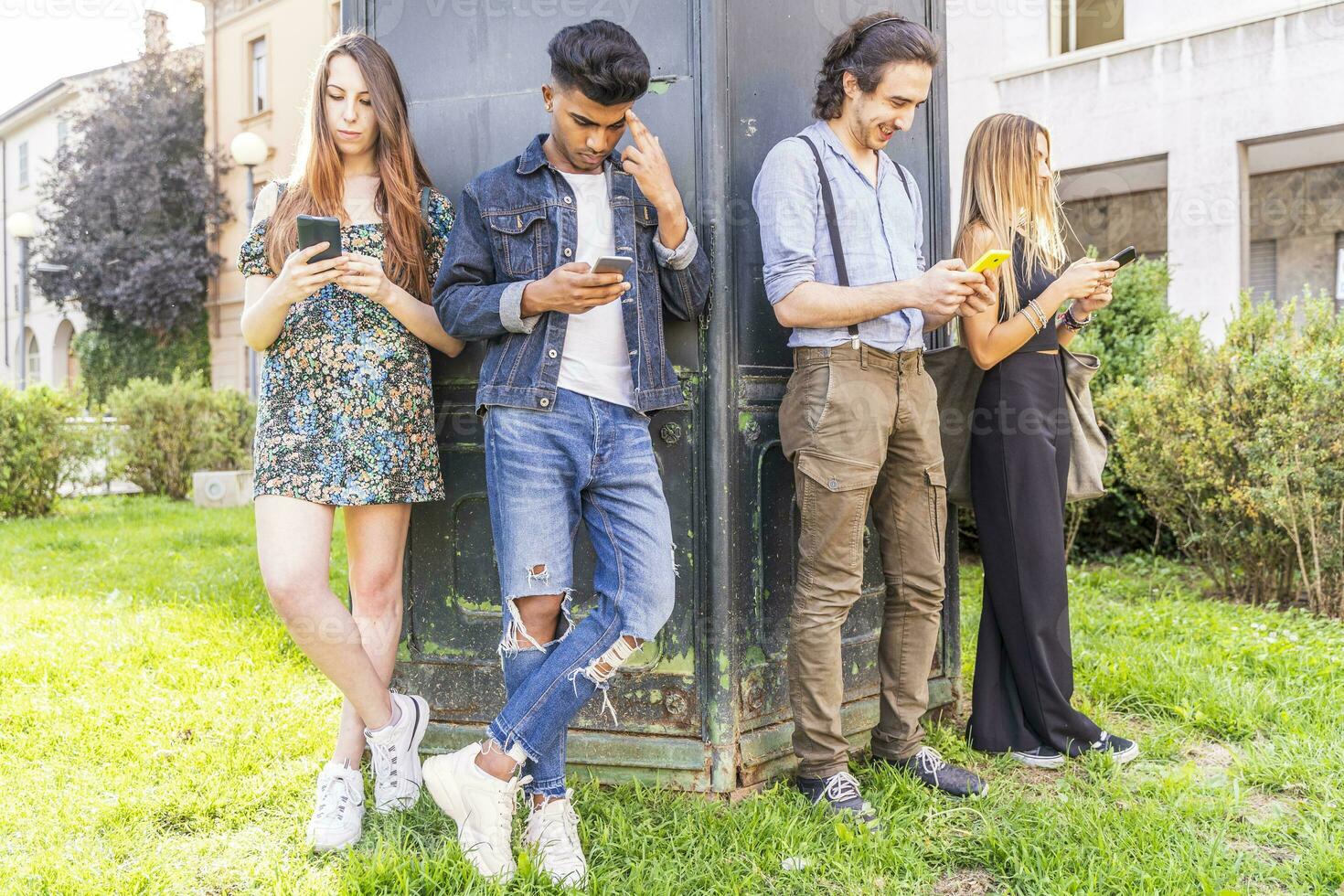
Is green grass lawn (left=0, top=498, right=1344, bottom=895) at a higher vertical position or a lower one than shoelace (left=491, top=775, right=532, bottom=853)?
lower

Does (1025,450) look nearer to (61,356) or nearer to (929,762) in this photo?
(929,762)

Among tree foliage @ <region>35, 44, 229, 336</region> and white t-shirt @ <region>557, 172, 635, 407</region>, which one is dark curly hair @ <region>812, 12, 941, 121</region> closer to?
white t-shirt @ <region>557, 172, 635, 407</region>

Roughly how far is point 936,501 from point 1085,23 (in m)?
12.8

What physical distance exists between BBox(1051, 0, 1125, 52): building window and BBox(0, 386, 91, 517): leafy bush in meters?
12.8

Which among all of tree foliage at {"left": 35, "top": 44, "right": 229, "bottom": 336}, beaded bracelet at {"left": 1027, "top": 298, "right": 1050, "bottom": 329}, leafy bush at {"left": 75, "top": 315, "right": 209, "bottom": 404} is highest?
tree foliage at {"left": 35, "top": 44, "right": 229, "bottom": 336}

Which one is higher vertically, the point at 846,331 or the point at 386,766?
the point at 846,331

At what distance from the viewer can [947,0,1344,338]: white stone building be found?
12.2 m

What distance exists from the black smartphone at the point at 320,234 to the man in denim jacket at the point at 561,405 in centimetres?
27

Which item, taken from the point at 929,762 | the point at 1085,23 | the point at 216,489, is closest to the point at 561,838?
the point at 929,762

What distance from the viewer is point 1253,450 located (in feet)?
17.7

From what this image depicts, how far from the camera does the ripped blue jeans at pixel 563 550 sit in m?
2.64

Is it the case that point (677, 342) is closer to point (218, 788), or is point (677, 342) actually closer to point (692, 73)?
point (692, 73)

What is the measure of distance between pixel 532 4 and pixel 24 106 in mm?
33832

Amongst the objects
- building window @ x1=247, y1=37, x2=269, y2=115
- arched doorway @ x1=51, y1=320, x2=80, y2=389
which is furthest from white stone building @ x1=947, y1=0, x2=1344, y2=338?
arched doorway @ x1=51, y1=320, x2=80, y2=389
